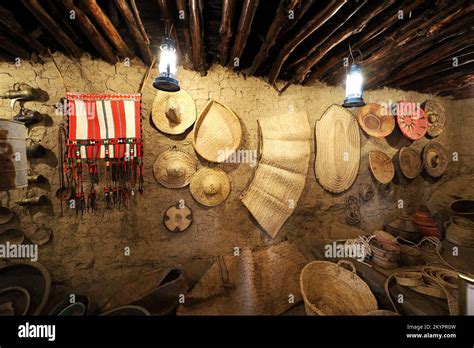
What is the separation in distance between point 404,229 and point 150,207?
4838 mm

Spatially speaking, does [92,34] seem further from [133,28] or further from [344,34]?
[344,34]

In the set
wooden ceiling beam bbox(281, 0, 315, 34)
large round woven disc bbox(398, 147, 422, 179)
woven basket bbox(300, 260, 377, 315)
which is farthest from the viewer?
large round woven disc bbox(398, 147, 422, 179)

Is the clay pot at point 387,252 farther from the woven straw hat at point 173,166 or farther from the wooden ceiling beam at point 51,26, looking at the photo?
the wooden ceiling beam at point 51,26

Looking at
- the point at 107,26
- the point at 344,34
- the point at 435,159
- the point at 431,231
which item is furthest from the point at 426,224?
the point at 107,26

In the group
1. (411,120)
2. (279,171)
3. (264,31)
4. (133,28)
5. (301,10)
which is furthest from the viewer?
(411,120)

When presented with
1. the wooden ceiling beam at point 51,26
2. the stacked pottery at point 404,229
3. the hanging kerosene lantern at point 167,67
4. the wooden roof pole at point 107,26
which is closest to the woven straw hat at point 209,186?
the hanging kerosene lantern at point 167,67

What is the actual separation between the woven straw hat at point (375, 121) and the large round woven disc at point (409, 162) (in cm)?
68

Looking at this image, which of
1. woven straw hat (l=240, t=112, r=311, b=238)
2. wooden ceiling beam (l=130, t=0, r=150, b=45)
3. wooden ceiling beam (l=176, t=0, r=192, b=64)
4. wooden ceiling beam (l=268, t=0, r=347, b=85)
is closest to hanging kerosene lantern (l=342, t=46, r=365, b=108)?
wooden ceiling beam (l=268, t=0, r=347, b=85)

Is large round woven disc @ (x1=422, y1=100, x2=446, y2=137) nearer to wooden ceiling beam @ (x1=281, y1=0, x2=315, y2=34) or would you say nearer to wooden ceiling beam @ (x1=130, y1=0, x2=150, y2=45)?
wooden ceiling beam @ (x1=281, y1=0, x2=315, y2=34)

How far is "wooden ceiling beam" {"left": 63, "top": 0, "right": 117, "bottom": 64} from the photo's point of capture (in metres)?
2.06

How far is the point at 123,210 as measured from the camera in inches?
124

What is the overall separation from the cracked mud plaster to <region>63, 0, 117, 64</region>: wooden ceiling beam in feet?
0.63

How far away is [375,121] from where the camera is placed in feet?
13.1

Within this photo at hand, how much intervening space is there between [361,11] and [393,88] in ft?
9.39
